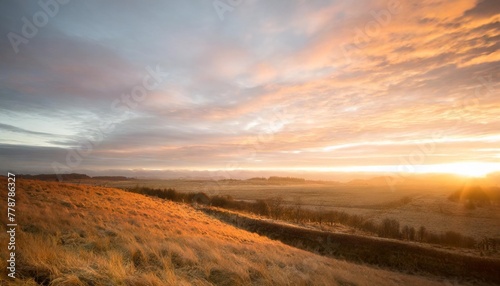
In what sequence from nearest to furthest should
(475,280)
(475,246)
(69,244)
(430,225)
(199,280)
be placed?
(199,280), (69,244), (475,280), (475,246), (430,225)

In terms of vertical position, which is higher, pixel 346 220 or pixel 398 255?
pixel 398 255

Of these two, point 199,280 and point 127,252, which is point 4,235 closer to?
point 127,252

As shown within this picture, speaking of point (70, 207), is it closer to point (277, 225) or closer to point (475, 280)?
point (277, 225)

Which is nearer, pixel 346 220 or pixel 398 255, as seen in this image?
pixel 398 255

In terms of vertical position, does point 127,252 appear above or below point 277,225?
above

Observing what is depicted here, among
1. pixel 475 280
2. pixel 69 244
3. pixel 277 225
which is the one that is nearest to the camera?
pixel 69 244

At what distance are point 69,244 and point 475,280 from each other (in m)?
31.9

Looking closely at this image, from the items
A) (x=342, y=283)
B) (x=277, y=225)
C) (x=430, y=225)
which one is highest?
(x=342, y=283)

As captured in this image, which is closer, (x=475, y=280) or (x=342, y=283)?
(x=342, y=283)

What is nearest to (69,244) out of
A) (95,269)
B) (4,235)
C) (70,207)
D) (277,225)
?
(4,235)

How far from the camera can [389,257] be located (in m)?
26.7

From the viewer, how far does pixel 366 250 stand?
2800cm

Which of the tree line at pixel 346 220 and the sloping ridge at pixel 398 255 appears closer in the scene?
the sloping ridge at pixel 398 255

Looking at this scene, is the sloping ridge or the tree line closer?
the sloping ridge
